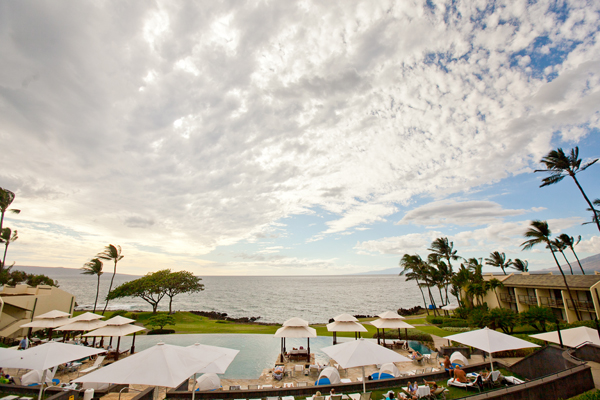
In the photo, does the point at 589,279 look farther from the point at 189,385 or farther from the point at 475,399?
the point at 189,385

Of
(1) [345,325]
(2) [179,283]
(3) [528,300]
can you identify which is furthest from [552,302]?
(2) [179,283]

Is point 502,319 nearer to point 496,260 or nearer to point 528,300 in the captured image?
point 528,300

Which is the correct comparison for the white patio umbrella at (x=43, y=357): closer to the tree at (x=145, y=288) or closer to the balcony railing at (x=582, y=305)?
the tree at (x=145, y=288)

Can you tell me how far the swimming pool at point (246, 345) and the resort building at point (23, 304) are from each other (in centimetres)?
986

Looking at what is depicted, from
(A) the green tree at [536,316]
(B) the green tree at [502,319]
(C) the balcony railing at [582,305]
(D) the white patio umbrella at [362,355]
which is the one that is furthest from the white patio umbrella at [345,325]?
(C) the balcony railing at [582,305]

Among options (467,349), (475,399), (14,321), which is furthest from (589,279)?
(14,321)

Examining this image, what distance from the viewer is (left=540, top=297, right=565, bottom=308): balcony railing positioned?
28466 mm

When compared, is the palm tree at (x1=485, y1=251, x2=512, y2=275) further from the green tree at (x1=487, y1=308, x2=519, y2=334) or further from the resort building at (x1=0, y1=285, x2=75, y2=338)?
the resort building at (x1=0, y1=285, x2=75, y2=338)

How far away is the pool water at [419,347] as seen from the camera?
19.5 m

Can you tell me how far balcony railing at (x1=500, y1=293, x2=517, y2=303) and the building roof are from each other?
189 centimetres

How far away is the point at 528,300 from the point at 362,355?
33.9 m

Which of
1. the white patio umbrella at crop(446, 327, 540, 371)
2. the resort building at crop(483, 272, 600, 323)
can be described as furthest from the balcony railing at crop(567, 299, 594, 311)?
the white patio umbrella at crop(446, 327, 540, 371)

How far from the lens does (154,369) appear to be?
7.10 m

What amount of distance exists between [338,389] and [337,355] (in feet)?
8.25
